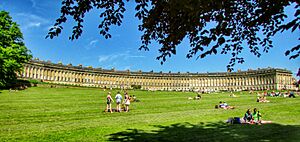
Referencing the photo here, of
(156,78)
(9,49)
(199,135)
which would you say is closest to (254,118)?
(199,135)

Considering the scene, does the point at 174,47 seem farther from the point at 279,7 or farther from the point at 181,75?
the point at 181,75

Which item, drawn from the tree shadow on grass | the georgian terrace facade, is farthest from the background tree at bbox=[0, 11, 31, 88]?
the georgian terrace facade

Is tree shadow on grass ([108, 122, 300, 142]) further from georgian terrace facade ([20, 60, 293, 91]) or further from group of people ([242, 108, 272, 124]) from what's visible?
georgian terrace facade ([20, 60, 293, 91])

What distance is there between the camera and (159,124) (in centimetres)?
1520

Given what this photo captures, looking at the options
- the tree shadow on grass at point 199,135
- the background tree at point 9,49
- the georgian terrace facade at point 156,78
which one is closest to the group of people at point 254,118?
the tree shadow on grass at point 199,135

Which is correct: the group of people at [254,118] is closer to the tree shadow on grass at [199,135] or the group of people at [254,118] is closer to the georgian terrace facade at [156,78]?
the tree shadow on grass at [199,135]

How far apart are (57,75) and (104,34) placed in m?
138

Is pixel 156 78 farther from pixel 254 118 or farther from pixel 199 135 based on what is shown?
pixel 199 135

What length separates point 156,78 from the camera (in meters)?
181

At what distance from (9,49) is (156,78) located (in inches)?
5640

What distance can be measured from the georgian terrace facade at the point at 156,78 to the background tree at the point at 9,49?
80.3 meters

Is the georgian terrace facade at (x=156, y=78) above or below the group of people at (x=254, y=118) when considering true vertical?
above

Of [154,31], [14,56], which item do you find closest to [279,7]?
[154,31]

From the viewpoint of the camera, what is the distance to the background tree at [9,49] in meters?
38.8
